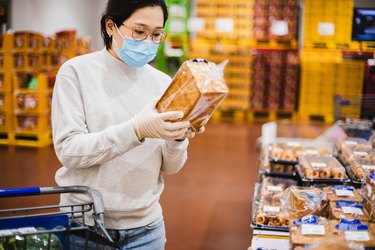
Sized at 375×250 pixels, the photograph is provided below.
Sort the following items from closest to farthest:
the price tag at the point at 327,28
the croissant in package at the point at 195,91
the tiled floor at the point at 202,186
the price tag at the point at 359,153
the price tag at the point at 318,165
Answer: the croissant in package at the point at 195,91 → the price tag at the point at 318,165 → the price tag at the point at 359,153 → the tiled floor at the point at 202,186 → the price tag at the point at 327,28

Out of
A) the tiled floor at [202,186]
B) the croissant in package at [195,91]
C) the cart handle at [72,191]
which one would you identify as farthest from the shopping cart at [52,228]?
the tiled floor at [202,186]

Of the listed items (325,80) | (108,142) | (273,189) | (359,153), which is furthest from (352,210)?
(325,80)

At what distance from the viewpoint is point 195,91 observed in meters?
1.57

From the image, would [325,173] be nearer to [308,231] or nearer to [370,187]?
[370,187]

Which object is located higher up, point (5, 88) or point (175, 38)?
point (175, 38)

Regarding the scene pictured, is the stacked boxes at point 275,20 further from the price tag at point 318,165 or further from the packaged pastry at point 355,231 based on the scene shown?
the packaged pastry at point 355,231

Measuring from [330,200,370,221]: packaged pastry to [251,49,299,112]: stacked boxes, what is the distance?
322 inches

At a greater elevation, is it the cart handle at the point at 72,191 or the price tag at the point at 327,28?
the price tag at the point at 327,28

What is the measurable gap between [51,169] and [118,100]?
483 centimetres

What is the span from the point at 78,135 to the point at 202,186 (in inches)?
170

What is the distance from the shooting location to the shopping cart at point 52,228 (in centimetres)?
143

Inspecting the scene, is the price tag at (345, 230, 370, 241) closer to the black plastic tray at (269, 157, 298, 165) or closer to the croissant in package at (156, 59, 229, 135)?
the croissant in package at (156, 59, 229, 135)

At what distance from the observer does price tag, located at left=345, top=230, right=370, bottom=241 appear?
180 cm

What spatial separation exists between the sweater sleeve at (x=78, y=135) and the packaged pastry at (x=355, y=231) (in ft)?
2.63
